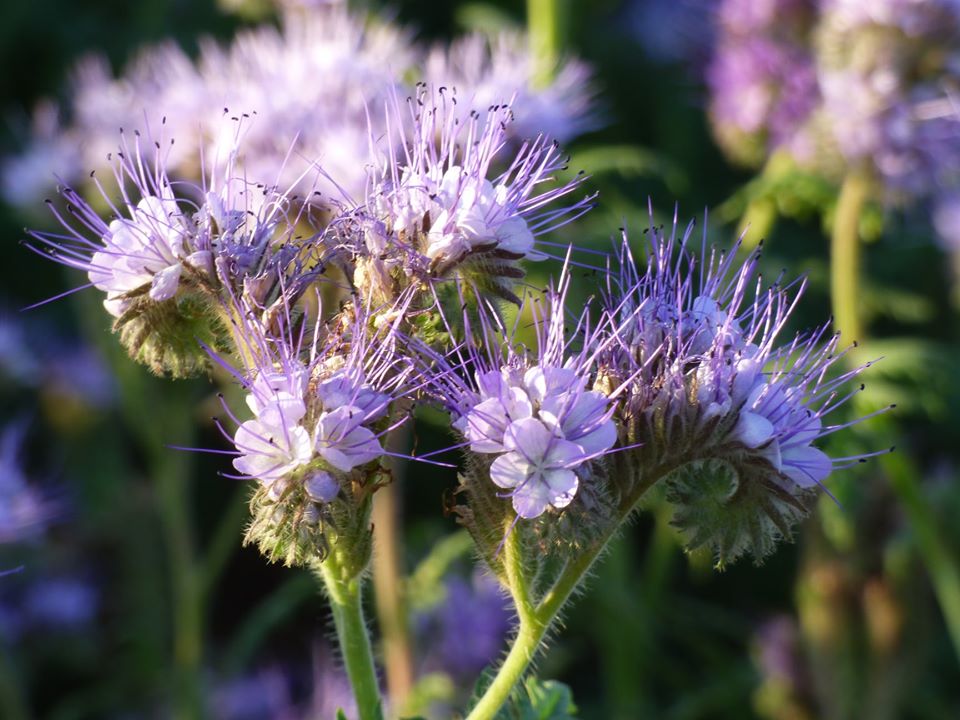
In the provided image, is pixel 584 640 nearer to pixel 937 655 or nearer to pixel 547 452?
pixel 937 655

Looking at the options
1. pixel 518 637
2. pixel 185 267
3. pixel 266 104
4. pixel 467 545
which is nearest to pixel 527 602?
pixel 518 637

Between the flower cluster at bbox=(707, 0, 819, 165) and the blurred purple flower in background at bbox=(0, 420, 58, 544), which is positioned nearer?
the blurred purple flower in background at bbox=(0, 420, 58, 544)

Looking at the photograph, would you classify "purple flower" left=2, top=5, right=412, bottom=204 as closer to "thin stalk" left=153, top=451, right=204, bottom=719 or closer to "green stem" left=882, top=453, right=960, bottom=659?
"thin stalk" left=153, top=451, right=204, bottom=719

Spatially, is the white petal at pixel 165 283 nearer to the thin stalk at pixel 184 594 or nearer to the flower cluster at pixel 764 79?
the thin stalk at pixel 184 594

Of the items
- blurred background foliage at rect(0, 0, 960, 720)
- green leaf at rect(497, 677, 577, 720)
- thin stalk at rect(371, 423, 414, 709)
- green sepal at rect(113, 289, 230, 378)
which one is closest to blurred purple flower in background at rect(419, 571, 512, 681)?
blurred background foliage at rect(0, 0, 960, 720)

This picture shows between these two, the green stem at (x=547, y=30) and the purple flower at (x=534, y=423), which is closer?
the purple flower at (x=534, y=423)

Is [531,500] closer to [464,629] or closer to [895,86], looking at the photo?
[895,86]

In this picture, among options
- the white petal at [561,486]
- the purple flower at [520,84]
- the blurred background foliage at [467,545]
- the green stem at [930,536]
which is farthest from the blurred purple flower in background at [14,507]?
the green stem at [930,536]
